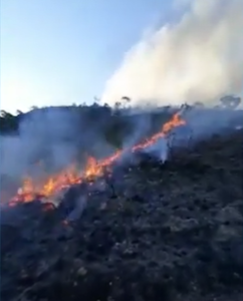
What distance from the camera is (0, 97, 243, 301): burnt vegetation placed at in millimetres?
12172

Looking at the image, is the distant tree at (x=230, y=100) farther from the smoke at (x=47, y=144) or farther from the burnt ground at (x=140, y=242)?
the burnt ground at (x=140, y=242)

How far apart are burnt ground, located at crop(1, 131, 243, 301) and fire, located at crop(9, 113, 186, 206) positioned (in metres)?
0.70

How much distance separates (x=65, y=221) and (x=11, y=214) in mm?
1884

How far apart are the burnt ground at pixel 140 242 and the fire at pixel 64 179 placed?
70cm

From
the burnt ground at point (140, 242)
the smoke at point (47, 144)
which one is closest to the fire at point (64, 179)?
the smoke at point (47, 144)

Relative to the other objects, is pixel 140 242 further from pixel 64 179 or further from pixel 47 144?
pixel 47 144

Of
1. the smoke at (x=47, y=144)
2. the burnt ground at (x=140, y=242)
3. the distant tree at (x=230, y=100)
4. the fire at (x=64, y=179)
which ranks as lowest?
the burnt ground at (x=140, y=242)

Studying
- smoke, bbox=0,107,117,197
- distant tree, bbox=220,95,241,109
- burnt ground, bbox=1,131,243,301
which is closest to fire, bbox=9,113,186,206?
smoke, bbox=0,107,117,197

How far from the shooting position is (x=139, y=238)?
14016 mm

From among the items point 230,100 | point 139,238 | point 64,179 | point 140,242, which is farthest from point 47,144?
point 230,100

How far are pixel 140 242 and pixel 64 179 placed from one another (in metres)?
4.73

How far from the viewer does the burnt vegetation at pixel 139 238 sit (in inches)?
479

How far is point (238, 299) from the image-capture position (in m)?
11.6

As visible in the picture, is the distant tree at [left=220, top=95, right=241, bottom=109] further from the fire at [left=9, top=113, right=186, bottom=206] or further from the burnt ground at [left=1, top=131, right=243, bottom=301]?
the burnt ground at [left=1, top=131, right=243, bottom=301]
